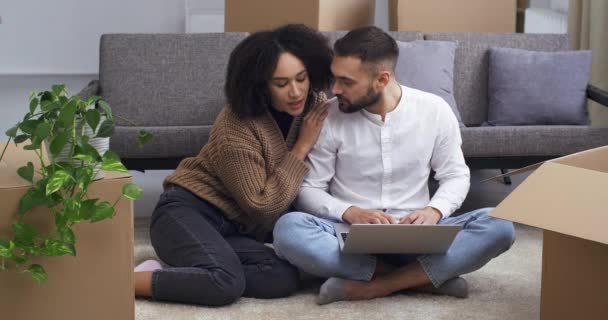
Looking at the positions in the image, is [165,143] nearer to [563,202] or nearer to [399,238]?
[399,238]

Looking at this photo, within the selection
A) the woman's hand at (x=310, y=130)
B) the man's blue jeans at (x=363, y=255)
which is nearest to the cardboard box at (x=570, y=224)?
the man's blue jeans at (x=363, y=255)

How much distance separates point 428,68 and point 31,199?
2.29 metres

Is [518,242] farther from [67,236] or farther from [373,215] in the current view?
[67,236]

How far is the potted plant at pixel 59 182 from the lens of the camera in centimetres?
167

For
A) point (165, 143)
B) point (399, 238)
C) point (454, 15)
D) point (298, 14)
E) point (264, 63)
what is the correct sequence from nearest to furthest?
point (399, 238) → point (264, 63) → point (165, 143) → point (298, 14) → point (454, 15)

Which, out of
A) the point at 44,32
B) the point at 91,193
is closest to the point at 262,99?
the point at 91,193

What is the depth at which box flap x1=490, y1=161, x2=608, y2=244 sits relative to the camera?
1.60 m

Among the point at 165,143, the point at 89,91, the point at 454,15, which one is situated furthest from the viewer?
the point at 454,15

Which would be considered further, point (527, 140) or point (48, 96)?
point (527, 140)

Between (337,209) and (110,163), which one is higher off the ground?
(110,163)

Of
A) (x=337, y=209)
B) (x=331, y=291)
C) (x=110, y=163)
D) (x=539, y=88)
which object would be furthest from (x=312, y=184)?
(x=539, y=88)

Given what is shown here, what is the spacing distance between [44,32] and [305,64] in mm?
3378

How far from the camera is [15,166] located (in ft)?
5.95

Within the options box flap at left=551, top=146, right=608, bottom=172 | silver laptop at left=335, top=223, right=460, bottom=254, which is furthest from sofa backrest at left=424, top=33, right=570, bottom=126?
box flap at left=551, top=146, right=608, bottom=172
